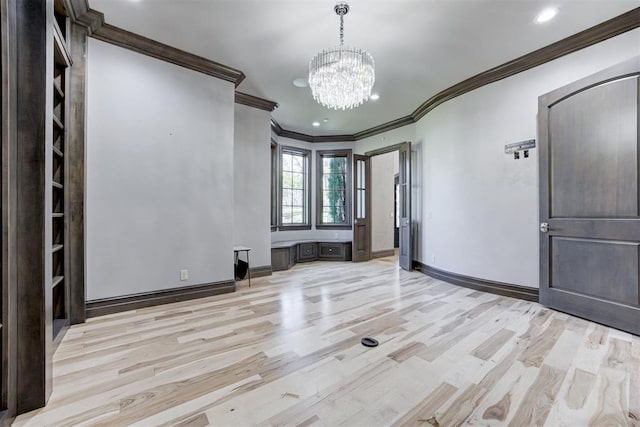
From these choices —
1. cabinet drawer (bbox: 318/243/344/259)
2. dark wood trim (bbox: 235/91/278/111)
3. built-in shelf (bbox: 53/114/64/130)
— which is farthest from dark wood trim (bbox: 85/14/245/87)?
cabinet drawer (bbox: 318/243/344/259)

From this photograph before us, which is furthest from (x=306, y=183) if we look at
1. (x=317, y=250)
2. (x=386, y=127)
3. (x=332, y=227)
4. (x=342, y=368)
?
(x=342, y=368)

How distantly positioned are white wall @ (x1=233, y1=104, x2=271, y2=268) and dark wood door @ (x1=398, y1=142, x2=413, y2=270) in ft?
8.27

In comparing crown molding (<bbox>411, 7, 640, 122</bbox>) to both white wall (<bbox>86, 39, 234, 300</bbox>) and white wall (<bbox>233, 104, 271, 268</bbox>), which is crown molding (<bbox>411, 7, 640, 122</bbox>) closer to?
white wall (<bbox>233, 104, 271, 268</bbox>)

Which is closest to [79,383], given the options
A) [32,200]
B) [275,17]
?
[32,200]

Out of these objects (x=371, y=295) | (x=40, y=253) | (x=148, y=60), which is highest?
(x=148, y=60)

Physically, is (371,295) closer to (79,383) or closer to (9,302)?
(79,383)

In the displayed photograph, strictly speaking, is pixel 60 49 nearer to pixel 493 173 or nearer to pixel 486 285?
pixel 493 173

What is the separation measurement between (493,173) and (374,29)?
7.76 ft

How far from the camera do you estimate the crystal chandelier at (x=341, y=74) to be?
2768mm

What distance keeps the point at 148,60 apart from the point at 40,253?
2.59 m

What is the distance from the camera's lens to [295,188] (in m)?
6.67

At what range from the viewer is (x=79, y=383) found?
1815 millimetres

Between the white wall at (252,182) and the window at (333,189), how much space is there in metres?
2.09

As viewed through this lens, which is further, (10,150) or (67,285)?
(67,285)
